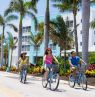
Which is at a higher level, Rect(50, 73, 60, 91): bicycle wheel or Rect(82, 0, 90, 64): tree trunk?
Rect(82, 0, 90, 64): tree trunk

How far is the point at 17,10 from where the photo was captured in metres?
49.9

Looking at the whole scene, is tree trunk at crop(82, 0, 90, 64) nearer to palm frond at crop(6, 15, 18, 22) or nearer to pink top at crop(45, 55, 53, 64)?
pink top at crop(45, 55, 53, 64)

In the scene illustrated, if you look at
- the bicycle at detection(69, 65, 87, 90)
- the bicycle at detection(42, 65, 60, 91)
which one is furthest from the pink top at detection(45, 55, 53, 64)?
the bicycle at detection(69, 65, 87, 90)

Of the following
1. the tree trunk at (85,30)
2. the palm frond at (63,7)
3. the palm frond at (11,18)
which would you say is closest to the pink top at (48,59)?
the tree trunk at (85,30)

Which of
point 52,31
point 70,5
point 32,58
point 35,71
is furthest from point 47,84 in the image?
point 32,58

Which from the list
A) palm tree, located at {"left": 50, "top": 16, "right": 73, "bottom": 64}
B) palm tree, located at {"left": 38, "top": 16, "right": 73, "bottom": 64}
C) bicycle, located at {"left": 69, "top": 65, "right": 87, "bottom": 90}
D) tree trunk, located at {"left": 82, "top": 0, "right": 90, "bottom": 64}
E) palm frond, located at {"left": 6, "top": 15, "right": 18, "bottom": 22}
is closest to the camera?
bicycle, located at {"left": 69, "top": 65, "right": 87, "bottom": 90}

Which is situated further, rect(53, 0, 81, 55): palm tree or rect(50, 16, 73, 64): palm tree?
rect(50, 16, 73, 64): palm tree

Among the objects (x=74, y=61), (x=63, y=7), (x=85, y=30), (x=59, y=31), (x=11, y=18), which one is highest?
(x=11, y=18)

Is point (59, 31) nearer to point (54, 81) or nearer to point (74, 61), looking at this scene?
point (74, 61)

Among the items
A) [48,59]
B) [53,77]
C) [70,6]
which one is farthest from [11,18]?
[53,77]

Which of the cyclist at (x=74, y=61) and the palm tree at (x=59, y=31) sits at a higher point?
the palm tree at (x=59, y=31)

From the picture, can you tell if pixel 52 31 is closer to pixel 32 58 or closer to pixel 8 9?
pixel 8 9

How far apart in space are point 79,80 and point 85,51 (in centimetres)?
800

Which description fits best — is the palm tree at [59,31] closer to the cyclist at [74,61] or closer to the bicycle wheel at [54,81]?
the cyclist at [74,61]
